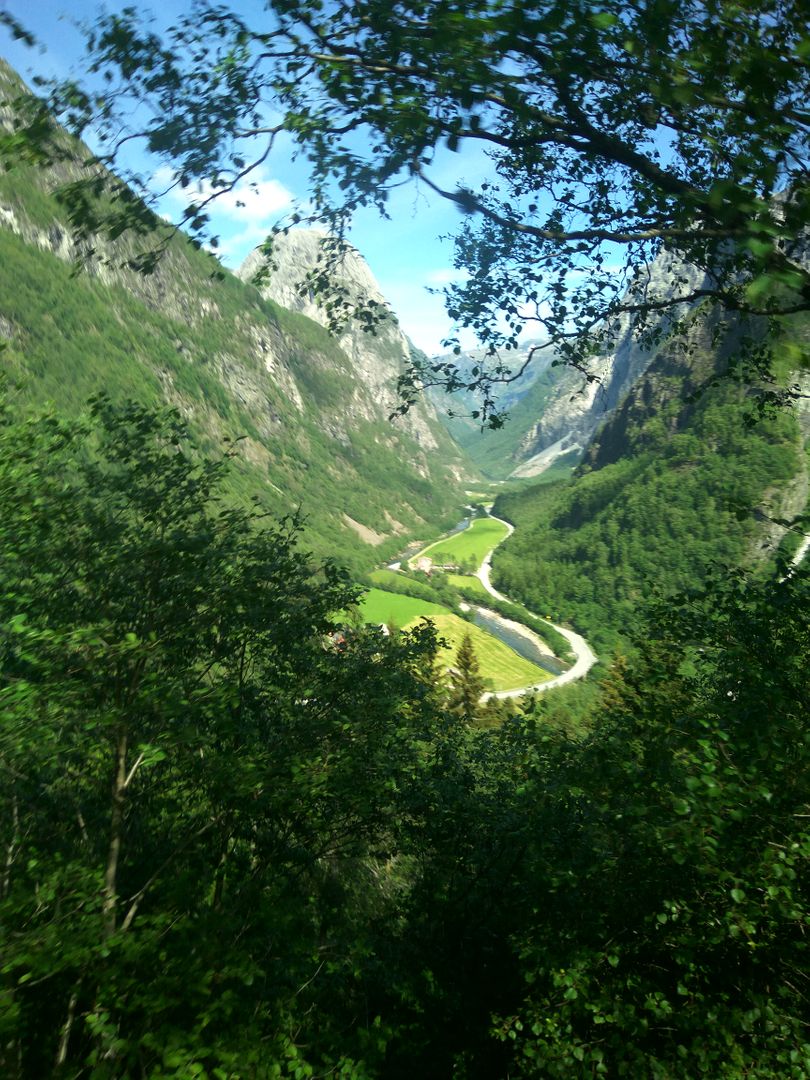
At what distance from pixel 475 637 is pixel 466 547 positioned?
81.5 metres

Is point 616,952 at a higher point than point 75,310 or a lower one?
higher

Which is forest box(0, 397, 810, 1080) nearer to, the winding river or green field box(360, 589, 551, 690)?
green field box(360, 589, 551, 690)

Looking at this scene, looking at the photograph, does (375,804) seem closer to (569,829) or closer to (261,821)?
(261,821)

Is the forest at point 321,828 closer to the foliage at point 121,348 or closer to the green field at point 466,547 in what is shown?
the foliage at point 121,348

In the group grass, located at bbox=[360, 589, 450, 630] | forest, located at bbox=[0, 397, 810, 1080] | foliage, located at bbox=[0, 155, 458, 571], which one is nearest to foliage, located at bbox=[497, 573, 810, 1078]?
forest, located at bbox=[0, 397, 810, 1080]

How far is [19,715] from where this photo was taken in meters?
4.78

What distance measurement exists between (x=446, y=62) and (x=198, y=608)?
20.9 feet

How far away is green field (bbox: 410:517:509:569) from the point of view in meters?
162

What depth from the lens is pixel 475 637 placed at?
97.4 metres

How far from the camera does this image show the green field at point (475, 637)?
3457 inches

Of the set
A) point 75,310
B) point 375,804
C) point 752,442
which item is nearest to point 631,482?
point 752,442

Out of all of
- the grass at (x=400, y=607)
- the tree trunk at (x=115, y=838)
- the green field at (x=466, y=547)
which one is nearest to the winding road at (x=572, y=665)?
the green field at (x=466, y=547)

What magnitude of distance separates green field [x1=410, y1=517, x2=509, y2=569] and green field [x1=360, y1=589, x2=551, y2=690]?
148ft

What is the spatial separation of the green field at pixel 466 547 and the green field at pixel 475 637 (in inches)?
1772
